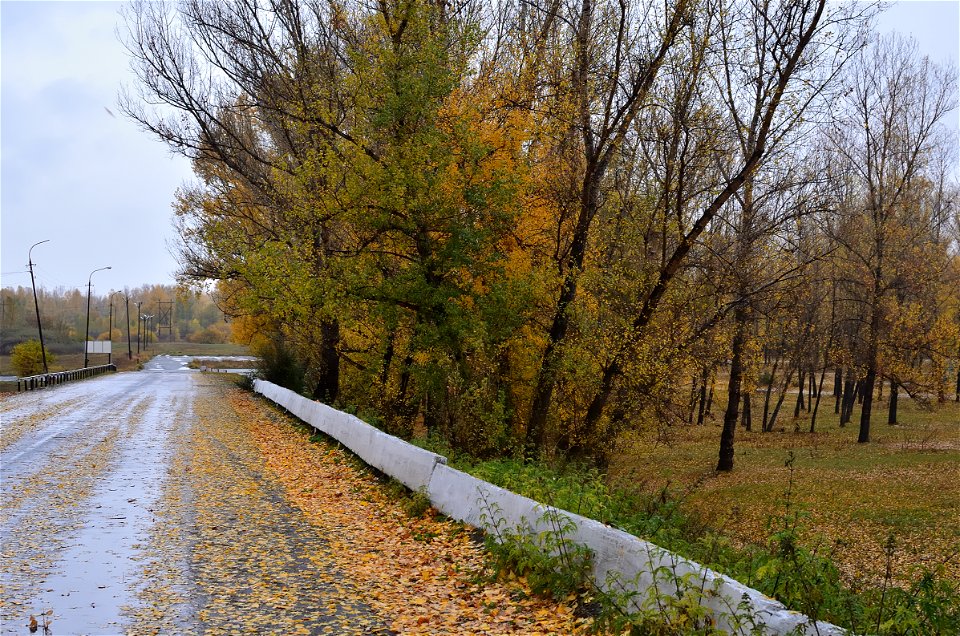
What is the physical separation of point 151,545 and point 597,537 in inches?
206

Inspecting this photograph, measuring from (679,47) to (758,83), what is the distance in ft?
6.95

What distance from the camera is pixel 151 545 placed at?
8.97 metres

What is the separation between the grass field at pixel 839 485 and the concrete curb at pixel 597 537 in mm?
2501

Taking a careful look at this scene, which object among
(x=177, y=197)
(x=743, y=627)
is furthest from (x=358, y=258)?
(x=177, y=197)

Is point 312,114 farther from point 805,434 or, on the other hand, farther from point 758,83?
point 805,434

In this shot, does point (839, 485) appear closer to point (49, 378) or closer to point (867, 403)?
point (867, 403)

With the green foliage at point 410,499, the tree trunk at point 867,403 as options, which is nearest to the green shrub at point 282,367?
the green foliage at point 410,499

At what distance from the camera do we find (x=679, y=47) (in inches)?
664

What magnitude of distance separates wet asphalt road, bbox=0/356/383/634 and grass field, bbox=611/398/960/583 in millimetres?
4982

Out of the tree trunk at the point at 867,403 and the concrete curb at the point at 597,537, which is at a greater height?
the concrete curb at the point at 597,537

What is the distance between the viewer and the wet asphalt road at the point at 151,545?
6.65 meters

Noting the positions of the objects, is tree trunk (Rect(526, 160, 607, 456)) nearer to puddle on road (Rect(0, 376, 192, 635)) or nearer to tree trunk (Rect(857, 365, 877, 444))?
puddle on road (Rect(0, 376, 192, 635))

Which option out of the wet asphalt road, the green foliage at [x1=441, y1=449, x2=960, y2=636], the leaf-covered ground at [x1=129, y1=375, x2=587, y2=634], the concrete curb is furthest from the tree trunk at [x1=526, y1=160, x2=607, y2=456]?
the green foliage at [x1=441, y1=449, x2=960, y2=636]

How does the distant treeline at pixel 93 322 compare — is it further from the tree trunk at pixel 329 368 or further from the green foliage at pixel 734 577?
the green foliage at pixel 734 577
